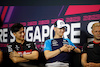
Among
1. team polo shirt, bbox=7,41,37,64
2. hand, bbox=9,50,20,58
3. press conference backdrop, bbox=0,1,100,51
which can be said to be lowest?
hand, bbox=9,50,20,58

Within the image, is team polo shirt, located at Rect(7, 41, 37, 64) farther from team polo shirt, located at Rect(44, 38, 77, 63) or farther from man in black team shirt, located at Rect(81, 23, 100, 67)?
man in black team shirt, located at Rect(81, 23, 100, 67)

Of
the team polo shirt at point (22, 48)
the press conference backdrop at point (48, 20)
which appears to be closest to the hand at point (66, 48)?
the press conference backdrop at point (48, 20)

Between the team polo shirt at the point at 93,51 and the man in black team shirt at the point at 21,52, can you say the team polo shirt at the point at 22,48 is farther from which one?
the team polo shirt at the point at 93,51

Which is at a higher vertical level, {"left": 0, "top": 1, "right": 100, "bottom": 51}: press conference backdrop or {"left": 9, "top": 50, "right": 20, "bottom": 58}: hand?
{"left": 0, "top": 1, "right": 100, "bottom": 51}: press conference backdrop

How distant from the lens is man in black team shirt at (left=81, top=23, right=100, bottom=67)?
168cm

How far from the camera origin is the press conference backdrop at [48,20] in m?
2.09

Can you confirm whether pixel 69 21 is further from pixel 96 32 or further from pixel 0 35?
pixel 0 35

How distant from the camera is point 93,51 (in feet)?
5.65

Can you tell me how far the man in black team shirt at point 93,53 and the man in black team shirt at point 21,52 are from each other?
830mm

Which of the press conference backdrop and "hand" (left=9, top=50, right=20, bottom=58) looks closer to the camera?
"hand" (left=9, top=50, right=20, bottom=58)

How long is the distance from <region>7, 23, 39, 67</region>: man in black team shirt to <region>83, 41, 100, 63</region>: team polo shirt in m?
0.87

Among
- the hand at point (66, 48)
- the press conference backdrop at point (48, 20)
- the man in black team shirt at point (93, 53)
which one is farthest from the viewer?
the press conference backdrop at point (48, 20)

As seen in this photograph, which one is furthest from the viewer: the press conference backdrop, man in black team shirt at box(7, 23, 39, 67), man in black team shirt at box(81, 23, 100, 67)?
the press conference backdrop

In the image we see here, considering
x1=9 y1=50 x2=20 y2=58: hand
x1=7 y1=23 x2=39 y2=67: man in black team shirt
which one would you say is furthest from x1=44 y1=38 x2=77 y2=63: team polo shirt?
x1=9 y1=50 x2=20 y2=58: hand
